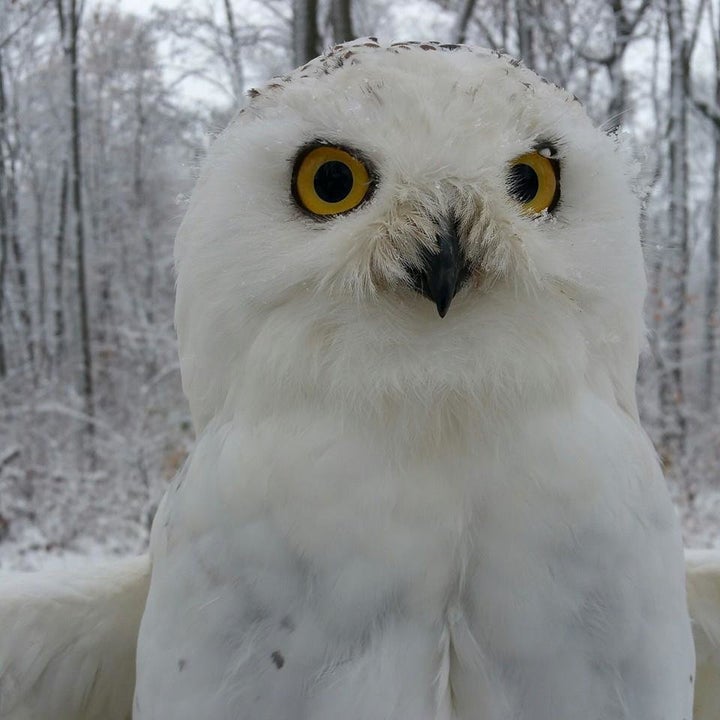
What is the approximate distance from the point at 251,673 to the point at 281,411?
44cm

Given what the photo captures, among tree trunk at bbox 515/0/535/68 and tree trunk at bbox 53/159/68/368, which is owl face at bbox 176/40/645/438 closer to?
tree trunk at bbox 515/0/535/68

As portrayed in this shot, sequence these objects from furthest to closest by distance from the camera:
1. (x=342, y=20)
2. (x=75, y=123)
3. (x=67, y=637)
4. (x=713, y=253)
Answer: (x=713, y=253) < (x=75, y=123) < (x=342, y=20) < (x=67, y=637)

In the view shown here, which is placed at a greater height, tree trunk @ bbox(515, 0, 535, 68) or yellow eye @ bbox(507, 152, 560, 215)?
tree trunk @ bbox(515, 0, 535, 68)

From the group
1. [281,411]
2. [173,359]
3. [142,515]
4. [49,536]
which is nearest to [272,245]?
[281,411]

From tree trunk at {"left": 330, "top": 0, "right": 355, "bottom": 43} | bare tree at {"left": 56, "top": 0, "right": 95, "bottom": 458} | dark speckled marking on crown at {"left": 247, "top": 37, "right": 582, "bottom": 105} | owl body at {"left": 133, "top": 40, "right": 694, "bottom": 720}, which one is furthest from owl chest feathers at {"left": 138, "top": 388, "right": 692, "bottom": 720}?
bare tree at {"left": 56, "top": 0, "right": 95, "bottom": 458}

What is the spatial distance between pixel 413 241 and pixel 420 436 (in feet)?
1.02

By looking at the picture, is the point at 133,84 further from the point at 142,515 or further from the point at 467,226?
the point at 467,226

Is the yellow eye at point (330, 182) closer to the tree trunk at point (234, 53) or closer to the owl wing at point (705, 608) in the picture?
the owl wing at point (705, 608)

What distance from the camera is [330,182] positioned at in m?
1.17

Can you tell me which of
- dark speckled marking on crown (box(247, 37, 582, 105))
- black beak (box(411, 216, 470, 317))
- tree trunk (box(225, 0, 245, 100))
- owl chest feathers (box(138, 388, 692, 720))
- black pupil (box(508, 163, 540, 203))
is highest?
tree trunk (box(225, 0, 245, 100))

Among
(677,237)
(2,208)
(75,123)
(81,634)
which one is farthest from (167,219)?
(81,634)

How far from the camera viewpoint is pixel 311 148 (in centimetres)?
118

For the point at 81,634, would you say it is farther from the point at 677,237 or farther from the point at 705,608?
the point at 677,237

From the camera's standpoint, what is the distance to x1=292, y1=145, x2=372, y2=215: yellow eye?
3.83 feet
